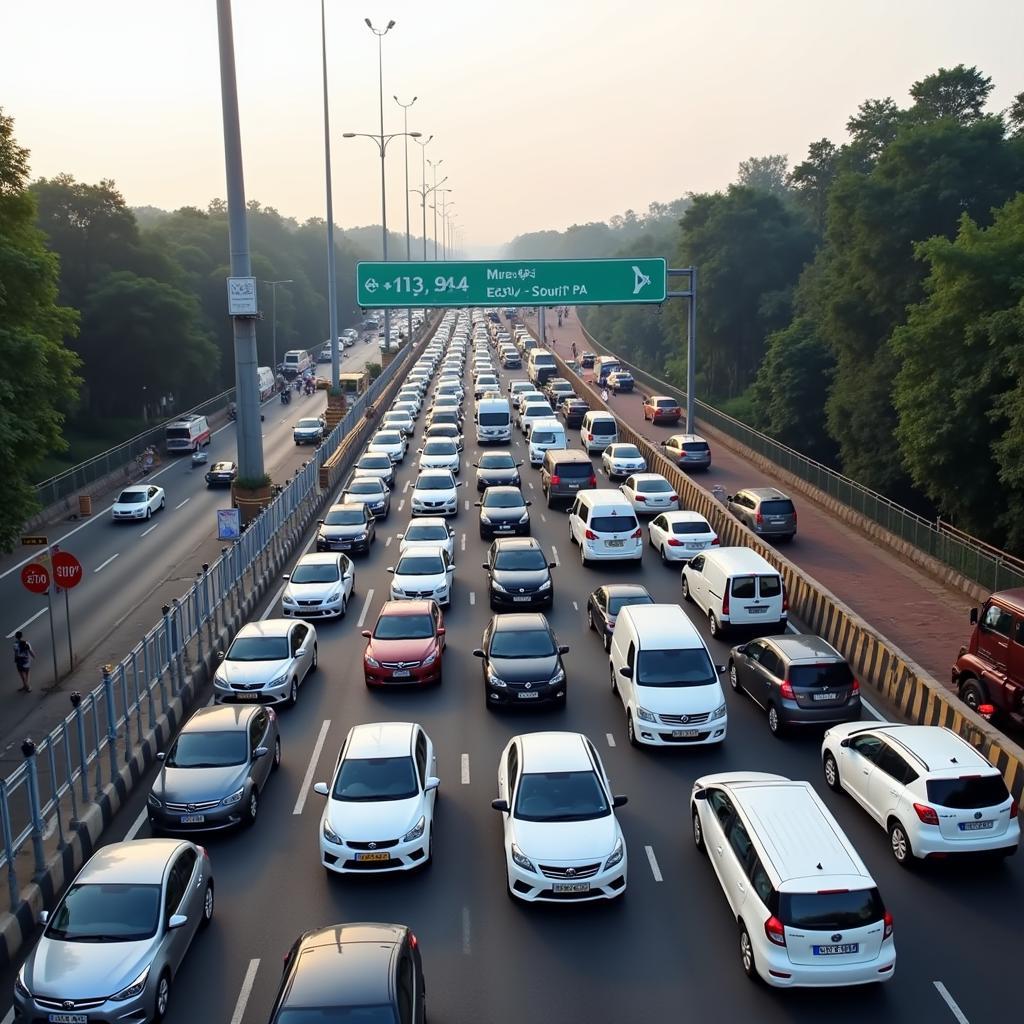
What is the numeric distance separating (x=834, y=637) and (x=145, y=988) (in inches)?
645

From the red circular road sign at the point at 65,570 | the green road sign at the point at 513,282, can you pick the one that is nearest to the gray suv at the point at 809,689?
the red circular road sign at the point at 65,570

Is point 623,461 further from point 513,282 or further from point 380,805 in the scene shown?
point 380,805

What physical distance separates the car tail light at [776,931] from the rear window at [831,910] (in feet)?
0.19

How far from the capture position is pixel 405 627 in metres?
21.7

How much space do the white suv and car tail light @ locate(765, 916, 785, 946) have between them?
11.6 feet

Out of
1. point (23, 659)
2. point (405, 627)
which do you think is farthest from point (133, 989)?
point (23, 659)

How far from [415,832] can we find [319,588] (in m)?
12.5

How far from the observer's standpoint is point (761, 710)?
19.7 m

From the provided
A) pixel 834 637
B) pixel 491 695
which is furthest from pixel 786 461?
pixel 491 695

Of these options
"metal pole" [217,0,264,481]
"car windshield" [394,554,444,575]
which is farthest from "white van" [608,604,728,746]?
"metal pole" [217,0,264,481]

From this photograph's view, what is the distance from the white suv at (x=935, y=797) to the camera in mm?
13789

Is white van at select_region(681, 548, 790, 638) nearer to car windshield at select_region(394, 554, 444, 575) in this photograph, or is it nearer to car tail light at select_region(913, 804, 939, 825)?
car windshield at select_region(394, 554, 444, 575)

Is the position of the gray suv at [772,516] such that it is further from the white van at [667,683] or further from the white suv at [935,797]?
the white suv at [935,797]

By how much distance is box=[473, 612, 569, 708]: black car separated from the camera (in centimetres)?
1928
